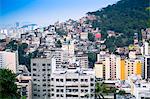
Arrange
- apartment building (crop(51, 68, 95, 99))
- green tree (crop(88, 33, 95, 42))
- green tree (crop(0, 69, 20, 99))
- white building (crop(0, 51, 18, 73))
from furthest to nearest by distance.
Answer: green tree (crop(88, 33, 95, 42)), white building (crop(0, 51, 18, 73)), apartment building (crop(51, 68, 95, 99)), green tree (crop(0, 69, 20, 99))

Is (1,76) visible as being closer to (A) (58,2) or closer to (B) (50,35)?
(A) (58,2)

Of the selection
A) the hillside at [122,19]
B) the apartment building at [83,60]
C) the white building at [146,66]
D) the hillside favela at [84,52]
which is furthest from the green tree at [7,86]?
the hillside at [122,19]

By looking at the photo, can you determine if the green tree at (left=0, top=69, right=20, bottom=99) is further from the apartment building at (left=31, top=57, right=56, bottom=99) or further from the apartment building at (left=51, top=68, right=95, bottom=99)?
the apartment building at (left=31, top=57, right=56, bottom=99)

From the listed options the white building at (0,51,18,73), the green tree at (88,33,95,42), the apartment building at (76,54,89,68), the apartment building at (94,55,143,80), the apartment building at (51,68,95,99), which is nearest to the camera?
the apartment building at (51,68,95,99)

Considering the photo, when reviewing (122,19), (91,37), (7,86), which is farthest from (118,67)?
(7,86)

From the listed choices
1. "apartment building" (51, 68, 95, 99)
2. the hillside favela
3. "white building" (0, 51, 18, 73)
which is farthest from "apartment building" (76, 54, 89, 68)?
"apartment building" (51, 68, 95, 99)

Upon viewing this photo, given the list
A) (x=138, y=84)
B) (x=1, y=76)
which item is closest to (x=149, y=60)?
(x=138, y=84)

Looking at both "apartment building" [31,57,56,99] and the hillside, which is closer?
"apartment building" [31,57,56,99]
